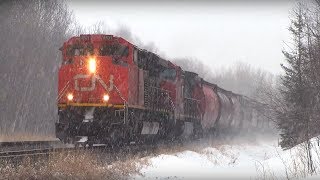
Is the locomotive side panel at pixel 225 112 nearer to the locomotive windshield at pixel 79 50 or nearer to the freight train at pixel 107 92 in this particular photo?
the freight train at pixel 107 92

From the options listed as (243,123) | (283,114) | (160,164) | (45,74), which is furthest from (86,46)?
(243,123)

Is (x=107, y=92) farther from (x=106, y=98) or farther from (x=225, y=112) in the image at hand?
(x=225, y=112)

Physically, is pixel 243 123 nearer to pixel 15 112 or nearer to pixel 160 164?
pixel 15 112

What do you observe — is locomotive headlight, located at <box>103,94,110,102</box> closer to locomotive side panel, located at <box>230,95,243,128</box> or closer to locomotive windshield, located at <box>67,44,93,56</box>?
locomotive windshield, located at <box>67,44,93,56</box>

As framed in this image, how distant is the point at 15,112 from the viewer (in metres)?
37.7

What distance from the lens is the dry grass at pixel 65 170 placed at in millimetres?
10273

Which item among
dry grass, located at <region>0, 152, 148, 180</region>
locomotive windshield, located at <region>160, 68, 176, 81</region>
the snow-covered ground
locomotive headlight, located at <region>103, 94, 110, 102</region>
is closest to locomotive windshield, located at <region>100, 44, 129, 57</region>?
locomotive headlight, located at <region>103, 94, 110, 102</region>

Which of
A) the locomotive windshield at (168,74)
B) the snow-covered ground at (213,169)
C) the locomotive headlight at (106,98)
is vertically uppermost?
the locomotive windshield at (168,74)

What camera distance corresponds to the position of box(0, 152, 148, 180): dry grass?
33.7ft

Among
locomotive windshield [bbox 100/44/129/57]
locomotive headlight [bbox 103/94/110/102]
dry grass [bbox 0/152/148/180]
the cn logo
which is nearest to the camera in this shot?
→ dry grass [bbox 0/152/148/180]

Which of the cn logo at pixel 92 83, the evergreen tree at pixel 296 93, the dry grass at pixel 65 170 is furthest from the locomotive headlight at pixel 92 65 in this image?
the evergreen tree at pixel 296 93

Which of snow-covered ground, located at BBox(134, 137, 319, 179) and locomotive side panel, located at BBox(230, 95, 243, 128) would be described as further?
locomotive side panel, located at BBox(230, 95, 243, 128)

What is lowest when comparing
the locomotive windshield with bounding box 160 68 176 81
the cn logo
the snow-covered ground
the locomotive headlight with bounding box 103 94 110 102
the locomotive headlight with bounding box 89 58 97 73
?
the snow-covered ground

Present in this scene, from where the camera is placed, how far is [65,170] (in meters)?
11.2
